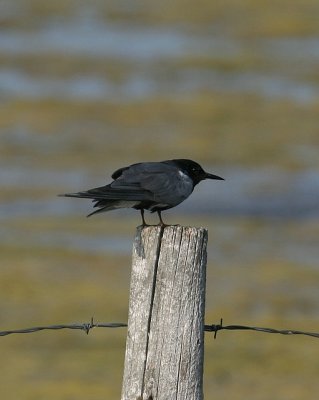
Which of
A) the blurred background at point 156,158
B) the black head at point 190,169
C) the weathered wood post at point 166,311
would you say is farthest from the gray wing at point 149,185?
the blurred background at point 156,158

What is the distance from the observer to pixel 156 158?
826 inches

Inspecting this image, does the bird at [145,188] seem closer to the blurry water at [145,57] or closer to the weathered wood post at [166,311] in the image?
the weathered wood post at [166,311]

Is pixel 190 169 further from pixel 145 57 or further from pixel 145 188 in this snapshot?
pixel 145 57

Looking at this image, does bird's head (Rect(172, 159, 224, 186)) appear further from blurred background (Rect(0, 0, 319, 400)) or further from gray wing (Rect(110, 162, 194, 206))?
blurred background (Rect(0, 0, 319, 400))

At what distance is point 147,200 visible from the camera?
242 inches

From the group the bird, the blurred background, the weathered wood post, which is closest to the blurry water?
the blurred background

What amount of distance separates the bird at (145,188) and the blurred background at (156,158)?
458 centimetres

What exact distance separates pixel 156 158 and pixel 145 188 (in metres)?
14.9

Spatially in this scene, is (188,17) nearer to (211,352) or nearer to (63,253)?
(63,253)

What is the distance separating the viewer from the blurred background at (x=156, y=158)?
1166cm

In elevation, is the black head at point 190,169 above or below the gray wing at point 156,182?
above

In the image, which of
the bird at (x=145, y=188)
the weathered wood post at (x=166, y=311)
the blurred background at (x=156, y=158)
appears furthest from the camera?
the blurred background at (x=156, y=158)

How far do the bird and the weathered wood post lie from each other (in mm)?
818

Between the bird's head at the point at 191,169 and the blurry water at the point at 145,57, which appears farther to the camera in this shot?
the blurry water at the point at 145,57
